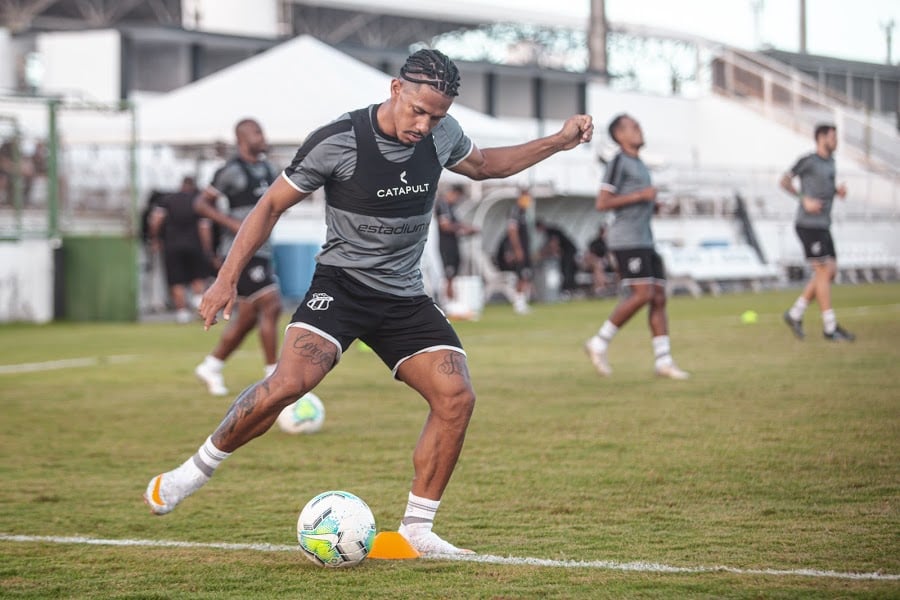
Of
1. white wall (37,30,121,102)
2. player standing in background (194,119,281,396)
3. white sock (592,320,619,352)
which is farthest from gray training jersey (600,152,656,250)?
white wall (37,30,121,102)

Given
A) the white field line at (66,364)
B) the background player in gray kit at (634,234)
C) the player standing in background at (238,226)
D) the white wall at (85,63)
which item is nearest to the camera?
the player standing in background at (238,226)

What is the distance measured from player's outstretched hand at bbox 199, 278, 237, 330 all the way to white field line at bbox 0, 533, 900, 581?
105 centimetres

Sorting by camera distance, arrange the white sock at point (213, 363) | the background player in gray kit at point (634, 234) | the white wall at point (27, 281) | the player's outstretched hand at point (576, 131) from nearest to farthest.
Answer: the player's outstretched hand at point (576, 131)
the white sock at point (213, 363)
the background player in gray kit at point (634, 234)
the white wall at point (27, 281)

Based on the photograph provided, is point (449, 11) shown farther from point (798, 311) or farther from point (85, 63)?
point (798, 311)

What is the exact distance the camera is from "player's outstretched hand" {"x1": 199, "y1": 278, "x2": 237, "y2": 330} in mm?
5707

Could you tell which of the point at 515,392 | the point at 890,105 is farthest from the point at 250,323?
the point at 890,105

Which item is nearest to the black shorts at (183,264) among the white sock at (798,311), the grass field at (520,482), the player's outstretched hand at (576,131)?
the grass field at (520,482)

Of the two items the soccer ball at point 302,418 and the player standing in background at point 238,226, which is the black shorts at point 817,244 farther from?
the soccer ball at point 302,418

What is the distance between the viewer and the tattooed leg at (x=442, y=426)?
5.95 metres

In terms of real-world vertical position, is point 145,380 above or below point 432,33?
below

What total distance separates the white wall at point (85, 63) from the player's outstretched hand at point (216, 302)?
108 ft

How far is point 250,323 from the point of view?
37.7 feet

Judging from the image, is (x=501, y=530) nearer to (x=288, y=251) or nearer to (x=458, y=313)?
(x=458, y=313)

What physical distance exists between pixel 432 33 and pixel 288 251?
28.3 metres
